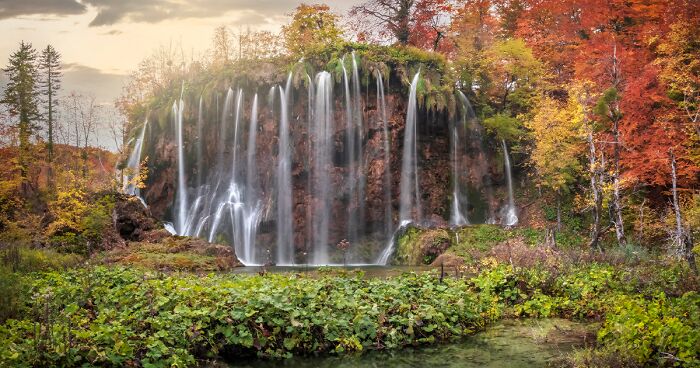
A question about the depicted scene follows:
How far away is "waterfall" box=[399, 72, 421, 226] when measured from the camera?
30083 millimetres

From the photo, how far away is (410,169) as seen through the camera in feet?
99.9

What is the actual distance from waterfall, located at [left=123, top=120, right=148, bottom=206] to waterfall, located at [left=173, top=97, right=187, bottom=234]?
2215 mm

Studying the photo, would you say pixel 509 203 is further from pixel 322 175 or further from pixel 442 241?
pixel 322 175

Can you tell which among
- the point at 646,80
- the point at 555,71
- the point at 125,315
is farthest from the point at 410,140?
the point at 125,315

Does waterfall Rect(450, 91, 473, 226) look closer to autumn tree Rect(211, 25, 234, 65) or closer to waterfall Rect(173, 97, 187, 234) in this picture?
waterfall Rect(173, 97, 187, 234)

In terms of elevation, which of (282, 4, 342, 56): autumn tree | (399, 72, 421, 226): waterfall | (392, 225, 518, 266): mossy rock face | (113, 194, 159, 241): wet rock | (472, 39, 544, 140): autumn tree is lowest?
(392, 225, 518, 266): mossy rock face

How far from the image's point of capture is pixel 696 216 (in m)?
15.6

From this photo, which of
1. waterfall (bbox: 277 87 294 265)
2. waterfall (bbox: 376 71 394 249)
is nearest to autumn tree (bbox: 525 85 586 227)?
waterfall (bbox: 376 71 394 249)

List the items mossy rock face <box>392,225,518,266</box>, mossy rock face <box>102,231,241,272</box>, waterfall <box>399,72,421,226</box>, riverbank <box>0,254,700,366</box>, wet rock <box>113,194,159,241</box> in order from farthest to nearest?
waterfall <box>399,72,421,226</box> < wet rock <box>113,194,159,241</box> < mossy rock face <box>392,225,518,266</box> < mossy rock face <box>102,231,241,272</box> < riverbank <box>0,254,700,366</box>

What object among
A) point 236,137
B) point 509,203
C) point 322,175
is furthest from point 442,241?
point 236,137

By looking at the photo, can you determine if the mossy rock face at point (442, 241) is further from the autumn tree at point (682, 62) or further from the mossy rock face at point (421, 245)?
the autumn tree at point (682, 62)

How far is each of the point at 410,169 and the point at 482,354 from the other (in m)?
22.2

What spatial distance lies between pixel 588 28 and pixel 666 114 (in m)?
10.5

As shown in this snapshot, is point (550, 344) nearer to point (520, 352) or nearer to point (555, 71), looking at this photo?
point (520, 352)
